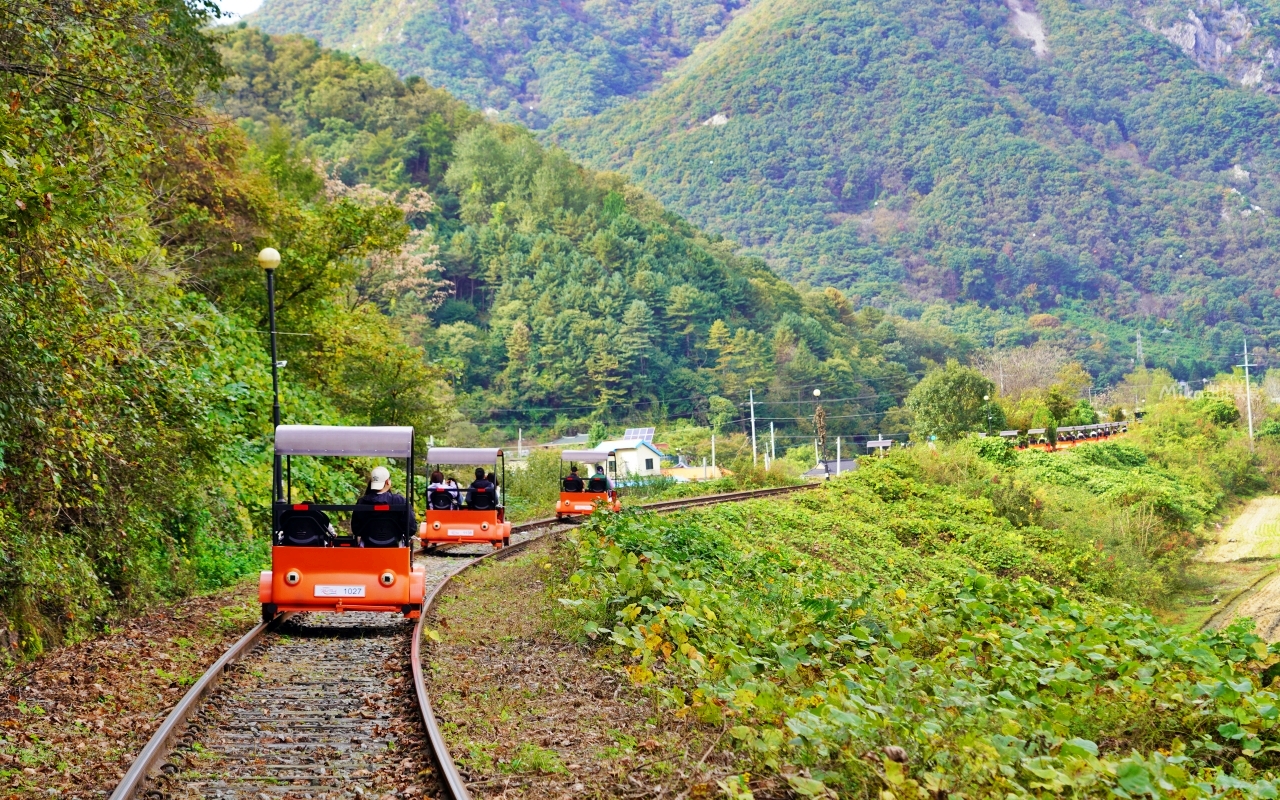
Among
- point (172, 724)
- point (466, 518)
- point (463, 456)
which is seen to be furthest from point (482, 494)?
point (172, 724)

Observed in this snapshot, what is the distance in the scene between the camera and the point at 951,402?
8006 cm

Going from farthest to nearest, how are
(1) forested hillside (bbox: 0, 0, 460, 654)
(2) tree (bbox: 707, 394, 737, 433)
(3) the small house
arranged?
(2) tree (bbox: 707, 394, 737, 433), (3) the small house, (1) forested hillside (bbox: 0, 0, 460, 654)

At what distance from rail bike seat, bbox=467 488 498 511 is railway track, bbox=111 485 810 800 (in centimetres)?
1119

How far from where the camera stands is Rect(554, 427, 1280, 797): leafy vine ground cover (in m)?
6.86

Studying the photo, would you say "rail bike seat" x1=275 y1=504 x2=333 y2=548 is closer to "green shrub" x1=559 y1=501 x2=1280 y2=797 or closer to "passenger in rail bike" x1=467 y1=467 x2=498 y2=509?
"green shrub" x1=559 y1=501 x2=1280 y2=797

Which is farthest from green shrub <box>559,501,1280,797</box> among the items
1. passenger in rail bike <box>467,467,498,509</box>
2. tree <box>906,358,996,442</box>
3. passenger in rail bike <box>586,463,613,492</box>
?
tree <box>906,358,996,442</box>

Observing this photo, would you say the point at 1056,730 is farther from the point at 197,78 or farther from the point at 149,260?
the point at 197,78

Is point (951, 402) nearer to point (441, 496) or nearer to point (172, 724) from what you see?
point (441, 496)

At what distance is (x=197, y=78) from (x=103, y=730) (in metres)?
20.9

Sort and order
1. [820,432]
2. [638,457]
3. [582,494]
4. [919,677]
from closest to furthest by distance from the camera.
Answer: [919,677], [582,494], [820,432], [638,457]

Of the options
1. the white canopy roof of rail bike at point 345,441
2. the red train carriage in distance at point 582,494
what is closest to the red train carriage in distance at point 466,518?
the red train carriage in distance at point 582,494

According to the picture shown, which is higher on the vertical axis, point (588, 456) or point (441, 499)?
point (588, 456)

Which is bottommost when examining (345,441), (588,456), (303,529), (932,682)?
(932,682)

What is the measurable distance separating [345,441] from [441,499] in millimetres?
10879
